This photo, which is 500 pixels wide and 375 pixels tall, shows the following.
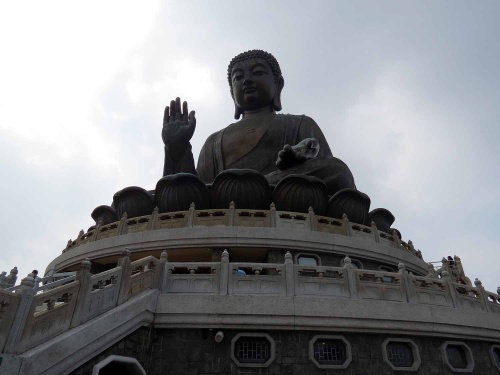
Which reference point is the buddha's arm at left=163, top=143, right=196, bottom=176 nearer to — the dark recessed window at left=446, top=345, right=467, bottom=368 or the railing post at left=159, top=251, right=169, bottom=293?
the railing post at left=159, top=251, right=169, bottom=293

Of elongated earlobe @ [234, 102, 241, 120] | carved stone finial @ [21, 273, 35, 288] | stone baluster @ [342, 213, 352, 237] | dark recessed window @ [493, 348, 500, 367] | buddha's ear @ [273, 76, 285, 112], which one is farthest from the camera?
elongated earlobe @ [234, 102, 241, 120]

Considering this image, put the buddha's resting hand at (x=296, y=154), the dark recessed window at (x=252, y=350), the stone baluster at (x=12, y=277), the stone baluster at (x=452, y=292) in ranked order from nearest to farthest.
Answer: the dark recessed window at (x=252, y=350) → the stone baluster at (x=452, y=292) → the stone baluster at (x=12, y=277) → the buddha's resting hand at (x=296, y=154)

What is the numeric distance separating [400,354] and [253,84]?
14521mm

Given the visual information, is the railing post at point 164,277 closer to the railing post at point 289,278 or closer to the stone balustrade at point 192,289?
the stone balustrade at point 192,289

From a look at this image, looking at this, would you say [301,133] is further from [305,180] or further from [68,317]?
[68,317]

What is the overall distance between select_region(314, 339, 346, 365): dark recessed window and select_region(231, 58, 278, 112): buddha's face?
46.2 ft

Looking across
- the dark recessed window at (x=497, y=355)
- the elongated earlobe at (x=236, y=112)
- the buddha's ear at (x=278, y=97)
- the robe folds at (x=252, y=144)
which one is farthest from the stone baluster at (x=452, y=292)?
the elongated earlobe at (x=236, y=112)

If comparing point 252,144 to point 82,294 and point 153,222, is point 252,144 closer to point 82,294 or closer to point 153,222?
point 153,222

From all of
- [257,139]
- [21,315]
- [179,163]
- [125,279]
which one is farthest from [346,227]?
[21,315]

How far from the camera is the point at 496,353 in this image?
7.45 metres

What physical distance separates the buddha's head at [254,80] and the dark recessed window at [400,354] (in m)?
14.1

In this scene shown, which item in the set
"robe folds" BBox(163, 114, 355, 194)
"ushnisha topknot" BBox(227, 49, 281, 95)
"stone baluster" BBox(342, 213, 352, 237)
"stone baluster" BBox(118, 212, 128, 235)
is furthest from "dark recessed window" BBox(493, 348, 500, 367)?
"ushnisha topknot" BBox(227, 49, 281, 95)

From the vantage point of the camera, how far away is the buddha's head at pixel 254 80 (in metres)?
19.0

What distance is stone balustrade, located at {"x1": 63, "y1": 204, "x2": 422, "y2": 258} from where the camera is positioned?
34.2ft
